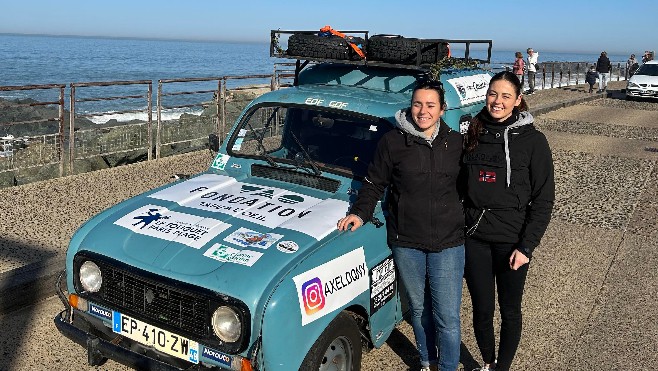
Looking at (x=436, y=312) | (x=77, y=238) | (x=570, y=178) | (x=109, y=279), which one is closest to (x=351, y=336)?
(x=436, y=312)

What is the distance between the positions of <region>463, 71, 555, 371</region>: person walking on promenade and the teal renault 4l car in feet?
2.18

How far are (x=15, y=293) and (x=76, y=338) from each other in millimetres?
1813

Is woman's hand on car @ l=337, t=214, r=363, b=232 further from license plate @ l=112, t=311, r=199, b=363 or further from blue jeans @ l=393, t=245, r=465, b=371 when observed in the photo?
license plate @ l=112, t=311, r=199, b=363

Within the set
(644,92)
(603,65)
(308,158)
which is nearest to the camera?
(308,158)

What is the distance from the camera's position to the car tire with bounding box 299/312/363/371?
10.7 feet

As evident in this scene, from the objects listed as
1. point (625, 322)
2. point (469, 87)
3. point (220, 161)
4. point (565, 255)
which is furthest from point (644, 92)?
point (220, 161)

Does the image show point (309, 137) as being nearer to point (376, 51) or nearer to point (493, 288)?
point (376, 51)

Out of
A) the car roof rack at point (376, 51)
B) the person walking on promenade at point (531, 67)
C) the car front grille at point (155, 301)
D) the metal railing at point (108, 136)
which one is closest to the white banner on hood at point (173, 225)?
the car front grille at point (155, 301)

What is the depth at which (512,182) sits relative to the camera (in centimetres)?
355

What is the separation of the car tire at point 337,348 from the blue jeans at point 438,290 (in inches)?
18.3

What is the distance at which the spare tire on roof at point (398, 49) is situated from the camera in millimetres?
5609

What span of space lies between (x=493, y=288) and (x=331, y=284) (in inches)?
46.4

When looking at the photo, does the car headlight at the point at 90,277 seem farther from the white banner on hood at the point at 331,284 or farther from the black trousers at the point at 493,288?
the black trousers at the point at 493,288

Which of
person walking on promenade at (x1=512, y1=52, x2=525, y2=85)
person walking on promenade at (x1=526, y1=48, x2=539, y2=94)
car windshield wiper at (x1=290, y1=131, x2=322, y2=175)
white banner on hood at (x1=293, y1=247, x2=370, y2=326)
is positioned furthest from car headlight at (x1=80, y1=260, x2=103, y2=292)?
person walking on promenade at (x1=526, y1=48, x2=539, y2=94)
